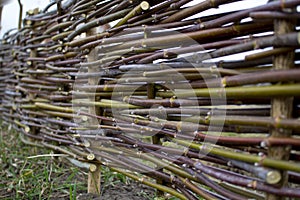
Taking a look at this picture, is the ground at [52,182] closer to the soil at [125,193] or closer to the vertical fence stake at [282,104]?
the soil at [125,193]

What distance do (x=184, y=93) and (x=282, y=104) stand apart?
1.24 ft

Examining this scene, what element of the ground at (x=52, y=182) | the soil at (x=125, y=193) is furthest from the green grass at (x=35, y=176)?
the soil at (x=125, y=193)

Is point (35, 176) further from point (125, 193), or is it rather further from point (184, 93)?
point (184, 93)

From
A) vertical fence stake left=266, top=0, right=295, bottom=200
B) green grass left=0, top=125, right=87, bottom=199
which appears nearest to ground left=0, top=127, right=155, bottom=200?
green grass left=0, top=125, right=87, bottom=199

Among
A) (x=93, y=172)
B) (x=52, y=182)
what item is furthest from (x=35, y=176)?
(x=93, y=172)

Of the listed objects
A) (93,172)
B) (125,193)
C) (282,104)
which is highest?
(282,104)

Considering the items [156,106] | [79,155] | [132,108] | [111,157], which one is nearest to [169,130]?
[156,106]

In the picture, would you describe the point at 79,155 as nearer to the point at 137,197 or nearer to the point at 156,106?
the point at 137,197

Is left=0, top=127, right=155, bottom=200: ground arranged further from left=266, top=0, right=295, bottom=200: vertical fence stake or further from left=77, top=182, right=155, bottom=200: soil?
left=266, top=0, right=295, bottom=200: vertical fence stake

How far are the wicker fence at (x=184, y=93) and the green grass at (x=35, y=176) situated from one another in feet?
0.51

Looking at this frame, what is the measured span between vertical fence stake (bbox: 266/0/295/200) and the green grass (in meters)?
0.99

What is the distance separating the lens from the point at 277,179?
85cm

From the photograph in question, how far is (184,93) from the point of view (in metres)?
1.14

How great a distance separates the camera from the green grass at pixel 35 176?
1703 millimetres
